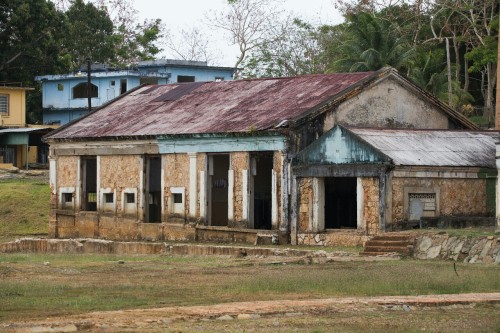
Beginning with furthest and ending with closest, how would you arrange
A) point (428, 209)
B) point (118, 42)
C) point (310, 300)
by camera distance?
point (118, 42)
point (428, 209)
point (310, 300)

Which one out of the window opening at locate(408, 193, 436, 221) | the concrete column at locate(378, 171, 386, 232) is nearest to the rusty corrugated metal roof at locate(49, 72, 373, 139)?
the concrete column at locate(378, 171, 386, 232)

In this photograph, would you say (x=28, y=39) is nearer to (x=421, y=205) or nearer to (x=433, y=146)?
(x=433, y=146)

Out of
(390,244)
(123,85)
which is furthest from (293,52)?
(390,244)

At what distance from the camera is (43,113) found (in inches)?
3278

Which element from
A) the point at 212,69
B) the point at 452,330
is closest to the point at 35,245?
the point at 452,330

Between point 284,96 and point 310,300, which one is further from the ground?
point 284,96

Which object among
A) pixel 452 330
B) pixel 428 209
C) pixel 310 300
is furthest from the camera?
pixel 428 209

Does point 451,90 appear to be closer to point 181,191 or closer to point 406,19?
point 406,19

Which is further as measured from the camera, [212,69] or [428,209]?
[212,69]

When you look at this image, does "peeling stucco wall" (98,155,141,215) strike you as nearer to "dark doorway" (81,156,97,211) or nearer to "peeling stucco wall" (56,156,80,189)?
"dark doorway" (81,156,97,211)

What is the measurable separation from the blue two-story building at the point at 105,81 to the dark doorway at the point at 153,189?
31.7 metres

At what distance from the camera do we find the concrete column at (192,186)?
4269cm

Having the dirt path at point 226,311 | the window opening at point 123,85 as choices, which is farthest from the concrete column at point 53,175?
the window opening at point 123,85

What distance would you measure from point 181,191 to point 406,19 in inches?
980
